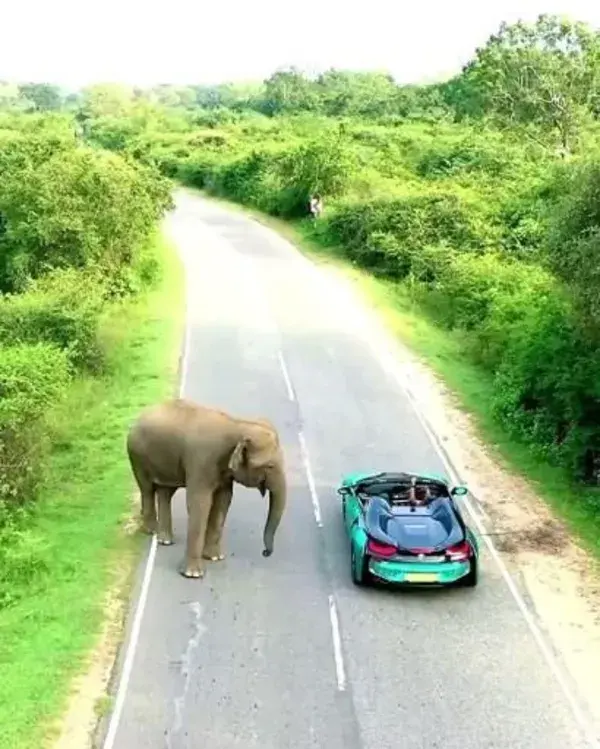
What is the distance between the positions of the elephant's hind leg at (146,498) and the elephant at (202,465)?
0.01 m

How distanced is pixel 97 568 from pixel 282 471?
2.87 metres

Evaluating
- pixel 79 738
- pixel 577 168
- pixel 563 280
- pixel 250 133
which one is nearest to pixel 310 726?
pixel 79 738

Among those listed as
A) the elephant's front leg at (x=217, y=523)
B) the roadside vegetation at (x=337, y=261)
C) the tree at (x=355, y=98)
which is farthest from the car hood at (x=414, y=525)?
the tree at (x=355, y=98)

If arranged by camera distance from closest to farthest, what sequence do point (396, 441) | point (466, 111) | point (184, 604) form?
point (184, 604)
point (396, 441)
point (466, 111)

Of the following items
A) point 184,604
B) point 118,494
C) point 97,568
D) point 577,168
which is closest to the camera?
point 184,604

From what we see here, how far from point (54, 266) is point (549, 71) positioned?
90.6 feet

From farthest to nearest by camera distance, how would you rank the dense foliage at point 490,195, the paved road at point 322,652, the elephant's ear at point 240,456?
the dense foliage at point 490,195, the elephant's ear at point 240,456, the paved road at point 322,652

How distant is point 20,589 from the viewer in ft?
48.5

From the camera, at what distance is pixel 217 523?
15703 mm

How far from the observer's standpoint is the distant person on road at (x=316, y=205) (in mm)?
47362

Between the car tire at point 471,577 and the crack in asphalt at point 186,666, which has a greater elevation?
the car tire at point 471,577

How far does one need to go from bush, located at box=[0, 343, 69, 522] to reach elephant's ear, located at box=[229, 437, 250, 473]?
381 cm

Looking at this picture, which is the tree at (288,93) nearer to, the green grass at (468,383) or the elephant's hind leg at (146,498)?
the green grass at (468,383)

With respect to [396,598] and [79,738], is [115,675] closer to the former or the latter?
[79,738]
